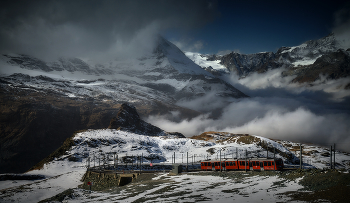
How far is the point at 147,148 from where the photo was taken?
180375mm

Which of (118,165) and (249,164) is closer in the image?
(249,164)

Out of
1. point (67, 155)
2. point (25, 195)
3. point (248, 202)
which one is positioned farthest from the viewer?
point (67, 155)

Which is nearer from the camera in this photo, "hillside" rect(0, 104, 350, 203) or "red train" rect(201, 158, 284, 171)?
"hillside" rect(0, 104, 350, 203)

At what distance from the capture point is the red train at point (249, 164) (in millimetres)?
66875

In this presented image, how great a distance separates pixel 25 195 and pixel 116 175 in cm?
2929

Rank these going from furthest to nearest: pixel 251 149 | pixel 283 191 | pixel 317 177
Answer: pixel 251 149
pixel 317 177
pixel 283 191

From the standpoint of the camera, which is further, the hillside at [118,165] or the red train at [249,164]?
the red train at [249,164]

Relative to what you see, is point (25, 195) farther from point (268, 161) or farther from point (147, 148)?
point (147, 148)

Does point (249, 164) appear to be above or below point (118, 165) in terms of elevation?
above

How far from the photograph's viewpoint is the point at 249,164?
7269cm

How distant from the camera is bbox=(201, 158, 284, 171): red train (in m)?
66.9

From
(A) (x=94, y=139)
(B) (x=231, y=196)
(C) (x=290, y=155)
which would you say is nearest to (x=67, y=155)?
(A) (x=94, y=139)

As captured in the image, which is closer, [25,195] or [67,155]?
[25,195]

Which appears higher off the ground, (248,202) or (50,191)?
(248,202)
